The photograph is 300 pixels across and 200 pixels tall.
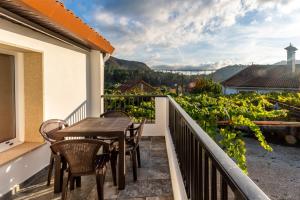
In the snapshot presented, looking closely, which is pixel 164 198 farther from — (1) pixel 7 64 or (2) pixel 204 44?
(2) pixel 204 44

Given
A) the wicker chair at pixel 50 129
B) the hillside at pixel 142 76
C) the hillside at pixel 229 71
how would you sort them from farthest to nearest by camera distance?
the hillside at pixel 229 71 → the hillside at pixel 142 76 → the wicker chair at pixel 50 129

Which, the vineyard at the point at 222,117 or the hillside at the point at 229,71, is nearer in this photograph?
the vineyard at the point at 222,117

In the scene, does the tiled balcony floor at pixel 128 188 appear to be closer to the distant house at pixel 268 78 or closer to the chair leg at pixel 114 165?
the chair leg at pixel 114 165

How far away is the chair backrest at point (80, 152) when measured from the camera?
2693 mm

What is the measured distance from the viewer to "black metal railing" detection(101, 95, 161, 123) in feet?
23.7

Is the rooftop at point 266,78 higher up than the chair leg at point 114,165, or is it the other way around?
the rooftop at point 266,78

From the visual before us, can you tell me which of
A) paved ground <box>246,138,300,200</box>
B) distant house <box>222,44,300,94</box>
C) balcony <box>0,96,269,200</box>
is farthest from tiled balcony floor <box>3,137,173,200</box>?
distant house <box>222,44,300,94</box>

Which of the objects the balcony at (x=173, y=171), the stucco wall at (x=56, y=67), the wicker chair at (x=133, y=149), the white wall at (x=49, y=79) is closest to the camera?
the balcony at (x=173, y=171)

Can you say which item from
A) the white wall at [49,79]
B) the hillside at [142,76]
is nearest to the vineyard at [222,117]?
the white wall at [49,79]

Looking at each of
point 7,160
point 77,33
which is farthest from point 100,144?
point 77,33

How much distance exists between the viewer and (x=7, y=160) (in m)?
3.11

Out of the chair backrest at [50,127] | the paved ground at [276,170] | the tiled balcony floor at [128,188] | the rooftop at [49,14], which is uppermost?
the rooftop at [49,14]

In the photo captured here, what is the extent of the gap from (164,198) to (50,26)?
2860mm

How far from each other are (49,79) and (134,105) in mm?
3448
